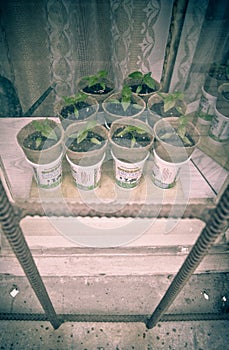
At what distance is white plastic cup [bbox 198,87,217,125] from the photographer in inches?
63.1

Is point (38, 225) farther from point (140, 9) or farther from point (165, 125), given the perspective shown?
point (140, 9)

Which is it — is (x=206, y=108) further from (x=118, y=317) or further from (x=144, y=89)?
(x=118, y=317)

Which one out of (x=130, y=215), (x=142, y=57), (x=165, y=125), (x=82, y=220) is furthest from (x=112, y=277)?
(x=142, y=57)

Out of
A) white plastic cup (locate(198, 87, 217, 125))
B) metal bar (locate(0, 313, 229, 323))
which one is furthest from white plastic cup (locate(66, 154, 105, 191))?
white plastic cup (locate(198, 87, 217, 125))

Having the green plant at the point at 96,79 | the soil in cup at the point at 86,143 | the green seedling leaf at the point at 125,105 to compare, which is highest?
the green plant at the point at 96,79

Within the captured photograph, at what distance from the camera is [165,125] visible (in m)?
1.40

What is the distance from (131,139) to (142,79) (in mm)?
434

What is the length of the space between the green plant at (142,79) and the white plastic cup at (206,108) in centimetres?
31

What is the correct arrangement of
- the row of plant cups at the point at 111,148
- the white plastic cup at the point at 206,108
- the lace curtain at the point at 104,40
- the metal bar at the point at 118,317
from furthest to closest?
1. the white plastic cup at the point at 206,108
2. the lace curtain at the point at 104,40
3. the metal bar at the point at 118,317
4. the row of plant cups at the point at 111,148

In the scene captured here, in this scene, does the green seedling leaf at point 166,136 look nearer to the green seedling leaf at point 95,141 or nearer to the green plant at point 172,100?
the green plant at point 172,100

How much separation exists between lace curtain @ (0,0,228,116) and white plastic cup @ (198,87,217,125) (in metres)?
0.27

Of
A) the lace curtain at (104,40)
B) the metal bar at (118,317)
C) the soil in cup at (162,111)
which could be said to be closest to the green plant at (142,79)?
the soil in cup at (162,111)

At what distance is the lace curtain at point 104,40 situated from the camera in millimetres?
1482

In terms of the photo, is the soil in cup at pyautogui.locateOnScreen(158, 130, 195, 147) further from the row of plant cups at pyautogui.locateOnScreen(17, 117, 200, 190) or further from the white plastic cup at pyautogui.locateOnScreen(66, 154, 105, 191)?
the white plastic cup at pyautogui.locateOnScreen(66, 154, 105, 191)
